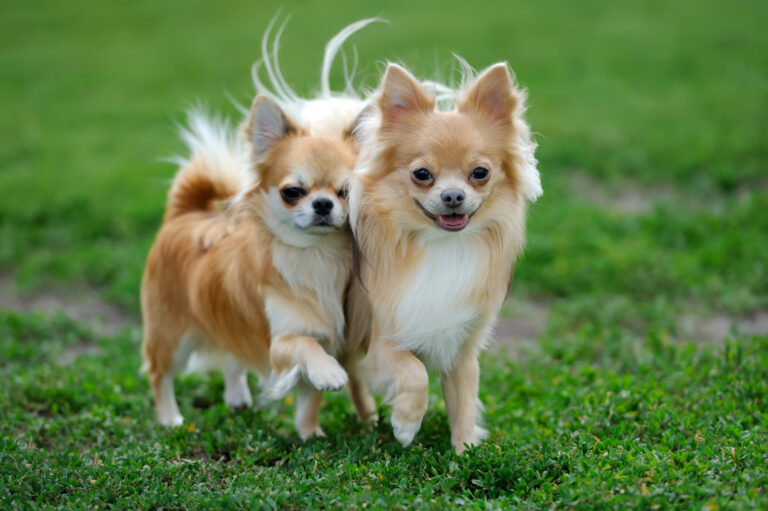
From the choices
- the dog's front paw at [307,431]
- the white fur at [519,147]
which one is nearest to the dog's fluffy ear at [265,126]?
the white fur at [519,147]

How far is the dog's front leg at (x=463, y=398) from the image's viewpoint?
14.7 ft

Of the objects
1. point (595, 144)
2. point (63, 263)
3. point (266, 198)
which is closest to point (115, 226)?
point (63, 263)

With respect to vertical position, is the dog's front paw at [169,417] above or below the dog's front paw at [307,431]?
below

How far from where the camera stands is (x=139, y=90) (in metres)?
14.7

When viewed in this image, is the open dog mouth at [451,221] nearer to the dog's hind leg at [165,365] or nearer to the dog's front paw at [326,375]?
the dog's front paw at [326,375]

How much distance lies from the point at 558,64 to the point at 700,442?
36.0 feet

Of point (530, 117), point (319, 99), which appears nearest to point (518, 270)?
point (319, 99)

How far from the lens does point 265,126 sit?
4.57m

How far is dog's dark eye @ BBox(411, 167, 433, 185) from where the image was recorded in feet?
13.5

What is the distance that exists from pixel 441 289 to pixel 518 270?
3.94m

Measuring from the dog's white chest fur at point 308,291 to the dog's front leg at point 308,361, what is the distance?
0.08m

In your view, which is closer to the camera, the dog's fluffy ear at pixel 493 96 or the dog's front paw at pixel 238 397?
the dog's fluffy ear at pixel 493 96

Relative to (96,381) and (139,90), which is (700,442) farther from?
(139,90)

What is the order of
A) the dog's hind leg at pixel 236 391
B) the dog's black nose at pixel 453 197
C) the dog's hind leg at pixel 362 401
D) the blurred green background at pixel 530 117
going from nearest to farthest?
the dog's black nose at pixel 453 197
the dog's hind leg at pixel 362 401
the dog's hind leg at pixel 236 391
the blurred green background at pixel 530 117
